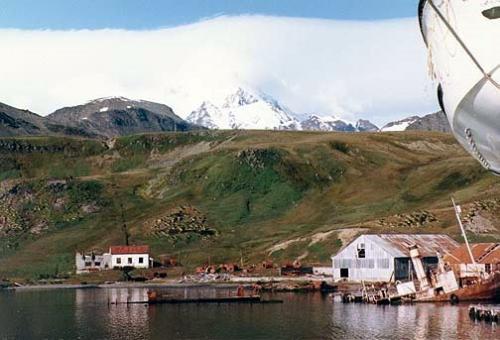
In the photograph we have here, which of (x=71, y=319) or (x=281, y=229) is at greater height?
(x=281, y=229)

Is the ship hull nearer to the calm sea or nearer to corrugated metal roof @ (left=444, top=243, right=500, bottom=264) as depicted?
the calm sea

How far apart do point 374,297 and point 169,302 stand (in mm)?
26708

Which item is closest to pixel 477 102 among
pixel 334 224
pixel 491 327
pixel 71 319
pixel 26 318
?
pixel 491 327

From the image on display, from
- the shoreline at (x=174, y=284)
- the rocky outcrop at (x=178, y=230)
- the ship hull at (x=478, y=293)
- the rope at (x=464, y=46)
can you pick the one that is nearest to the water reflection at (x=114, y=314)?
the shoreline at (x=174, y=284)

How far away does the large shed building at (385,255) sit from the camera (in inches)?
4882

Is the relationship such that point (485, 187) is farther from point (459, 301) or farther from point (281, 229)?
point (459, 301)

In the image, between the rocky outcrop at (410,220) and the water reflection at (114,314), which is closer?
the water reflection at (114,314)

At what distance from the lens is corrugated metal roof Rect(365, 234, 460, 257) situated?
125 m

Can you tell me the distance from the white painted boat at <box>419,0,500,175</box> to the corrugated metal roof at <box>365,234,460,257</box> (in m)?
98.1

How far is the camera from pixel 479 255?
114562 millimetres

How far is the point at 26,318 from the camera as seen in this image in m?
A: 96.2

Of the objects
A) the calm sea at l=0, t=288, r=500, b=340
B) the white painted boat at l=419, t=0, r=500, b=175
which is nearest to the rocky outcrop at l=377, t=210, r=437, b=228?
the calm sea at l=0, t=288, r=500, b=340

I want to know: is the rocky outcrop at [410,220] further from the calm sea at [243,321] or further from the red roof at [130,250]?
the calm sea at [243,321]

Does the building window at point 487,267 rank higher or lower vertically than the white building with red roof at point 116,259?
lower
